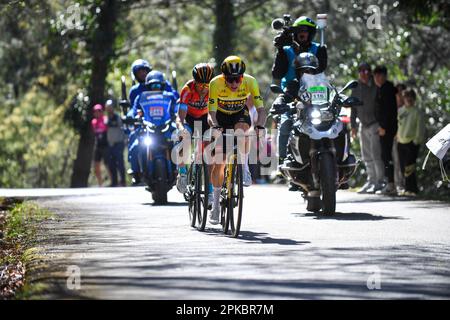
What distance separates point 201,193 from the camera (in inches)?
639

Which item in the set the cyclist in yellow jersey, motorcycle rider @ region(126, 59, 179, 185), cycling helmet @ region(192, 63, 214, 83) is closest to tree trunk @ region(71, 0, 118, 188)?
motorcycle rider @ region(126, 59, 179, 185)

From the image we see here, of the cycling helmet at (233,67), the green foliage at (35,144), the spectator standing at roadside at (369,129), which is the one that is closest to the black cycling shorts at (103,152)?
the spectator standing at roadside at (369,129)

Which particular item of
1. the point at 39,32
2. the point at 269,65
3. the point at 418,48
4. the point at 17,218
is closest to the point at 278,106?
the point at 17,218

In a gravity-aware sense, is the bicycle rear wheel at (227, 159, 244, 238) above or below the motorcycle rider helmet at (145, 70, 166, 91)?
below

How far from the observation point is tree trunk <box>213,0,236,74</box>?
38031 millimetres

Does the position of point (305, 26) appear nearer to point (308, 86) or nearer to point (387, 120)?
point (308, 86)

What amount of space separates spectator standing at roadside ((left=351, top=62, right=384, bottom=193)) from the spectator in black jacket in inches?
13.6

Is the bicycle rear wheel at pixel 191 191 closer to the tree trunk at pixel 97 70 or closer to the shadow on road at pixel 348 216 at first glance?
the shadow on road at pixel 348 216

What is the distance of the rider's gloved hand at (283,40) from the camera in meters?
19.5

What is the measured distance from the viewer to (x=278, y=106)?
18328mm

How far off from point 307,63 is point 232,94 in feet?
10.1

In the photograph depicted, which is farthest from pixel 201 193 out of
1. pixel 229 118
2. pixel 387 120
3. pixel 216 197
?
pixel 387 120

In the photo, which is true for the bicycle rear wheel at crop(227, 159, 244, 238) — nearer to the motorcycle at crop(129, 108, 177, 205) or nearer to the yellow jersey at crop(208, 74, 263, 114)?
the yellow jersey at crop(208, 74, 263, 114)

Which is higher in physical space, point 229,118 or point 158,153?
point 229,118
